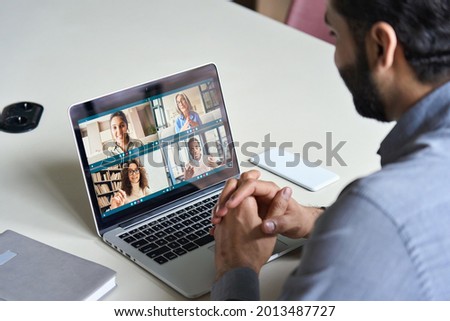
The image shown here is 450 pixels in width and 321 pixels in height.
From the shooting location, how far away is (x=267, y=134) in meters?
1.73

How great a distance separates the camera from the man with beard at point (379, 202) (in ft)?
2.92

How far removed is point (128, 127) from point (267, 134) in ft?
1.43

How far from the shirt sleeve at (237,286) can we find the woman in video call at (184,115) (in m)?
0.37

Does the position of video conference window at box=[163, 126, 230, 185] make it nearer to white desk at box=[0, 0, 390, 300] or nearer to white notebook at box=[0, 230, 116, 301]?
white desk at box=[0, 0, 390, 300]

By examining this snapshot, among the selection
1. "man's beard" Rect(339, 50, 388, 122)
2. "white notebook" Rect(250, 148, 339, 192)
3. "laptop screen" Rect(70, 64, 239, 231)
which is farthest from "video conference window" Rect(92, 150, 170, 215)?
"man's beard" Rect(339, 50, 388, 122)

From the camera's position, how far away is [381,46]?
1.11m

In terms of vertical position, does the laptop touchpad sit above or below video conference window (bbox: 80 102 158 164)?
below

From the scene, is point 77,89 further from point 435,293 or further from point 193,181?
point 435,293

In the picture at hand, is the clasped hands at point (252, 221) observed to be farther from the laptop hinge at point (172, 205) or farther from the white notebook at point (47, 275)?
the white notebook at point (47, 275)

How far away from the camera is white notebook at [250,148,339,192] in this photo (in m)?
1.56

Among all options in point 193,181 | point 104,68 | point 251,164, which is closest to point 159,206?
point 193,181

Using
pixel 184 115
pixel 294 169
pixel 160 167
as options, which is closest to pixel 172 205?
pixel 160 167

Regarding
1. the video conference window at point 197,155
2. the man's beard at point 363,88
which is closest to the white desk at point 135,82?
the video conference window at point 197,155

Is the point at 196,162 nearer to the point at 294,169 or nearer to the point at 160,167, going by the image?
the point at 160,167
